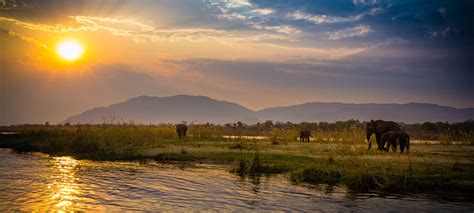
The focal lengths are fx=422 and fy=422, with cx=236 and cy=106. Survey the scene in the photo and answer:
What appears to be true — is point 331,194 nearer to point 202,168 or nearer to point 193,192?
point 193,192

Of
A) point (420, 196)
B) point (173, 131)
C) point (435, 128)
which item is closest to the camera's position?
point (420, 196)

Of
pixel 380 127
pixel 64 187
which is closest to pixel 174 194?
pixel 64 187

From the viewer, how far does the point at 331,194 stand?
14508 mm

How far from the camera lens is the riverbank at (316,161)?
52.7 feet

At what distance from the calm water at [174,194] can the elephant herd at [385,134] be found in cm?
1122

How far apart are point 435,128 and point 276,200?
6583cm

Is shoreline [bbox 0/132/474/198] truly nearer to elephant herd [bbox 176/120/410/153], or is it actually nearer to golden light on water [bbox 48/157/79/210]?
elephant herd [bbox 176/120/410/153]

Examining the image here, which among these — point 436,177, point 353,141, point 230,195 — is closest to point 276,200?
point 230,195

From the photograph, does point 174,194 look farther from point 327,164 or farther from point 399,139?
point 399,139

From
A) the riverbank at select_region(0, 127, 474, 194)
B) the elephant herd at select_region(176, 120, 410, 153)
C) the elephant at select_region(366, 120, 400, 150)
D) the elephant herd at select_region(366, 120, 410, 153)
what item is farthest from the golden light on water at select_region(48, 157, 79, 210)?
the elephant at select_region(366, 120, 400, 150)

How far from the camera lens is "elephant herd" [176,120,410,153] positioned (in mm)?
25969

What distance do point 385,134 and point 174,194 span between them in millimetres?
17371

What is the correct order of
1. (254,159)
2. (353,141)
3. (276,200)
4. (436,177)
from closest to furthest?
1. (276,200)
2. (436,177)
3. (254,159)
4. (353,141)

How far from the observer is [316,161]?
848 inches
